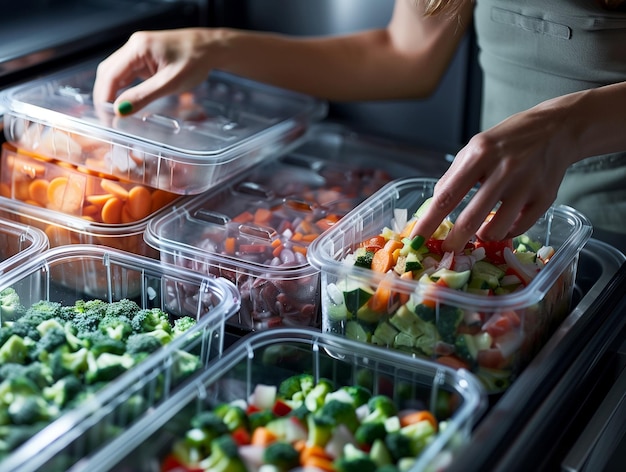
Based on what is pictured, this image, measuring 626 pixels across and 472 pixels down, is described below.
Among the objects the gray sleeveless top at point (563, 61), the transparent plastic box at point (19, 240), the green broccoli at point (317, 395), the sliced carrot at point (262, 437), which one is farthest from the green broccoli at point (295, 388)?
the gray sleeveless top at point (563, 61)

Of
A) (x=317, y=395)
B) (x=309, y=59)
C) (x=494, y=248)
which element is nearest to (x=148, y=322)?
(x=317, y=395)

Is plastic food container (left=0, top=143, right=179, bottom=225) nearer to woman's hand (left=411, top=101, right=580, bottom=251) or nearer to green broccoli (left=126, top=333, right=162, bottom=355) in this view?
green broccoli (left=126, top=333, right=162, bottom=355)

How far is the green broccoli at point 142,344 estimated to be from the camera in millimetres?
1107

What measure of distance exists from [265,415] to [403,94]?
99cm

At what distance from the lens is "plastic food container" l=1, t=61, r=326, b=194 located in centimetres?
146

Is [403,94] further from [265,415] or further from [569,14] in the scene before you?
[265,415]

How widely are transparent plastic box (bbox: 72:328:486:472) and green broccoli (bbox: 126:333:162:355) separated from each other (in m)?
0.09

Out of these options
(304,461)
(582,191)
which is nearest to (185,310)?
(304,461)

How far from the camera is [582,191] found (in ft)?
5.23

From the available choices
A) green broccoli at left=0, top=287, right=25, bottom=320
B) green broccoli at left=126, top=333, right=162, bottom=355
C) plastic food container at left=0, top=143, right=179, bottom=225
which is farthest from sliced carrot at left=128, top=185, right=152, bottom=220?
green broccoli at left=126, top=333, right=162, bottom=355

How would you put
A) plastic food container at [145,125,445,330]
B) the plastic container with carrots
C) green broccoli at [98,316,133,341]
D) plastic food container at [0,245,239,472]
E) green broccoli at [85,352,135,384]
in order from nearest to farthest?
plastic food container at [0,245,239,472], green broccoli at [85,352,135,384], green broccoli at [98,316,133,341], plastic food container at [145,125,445,330], the plastic container with carrots

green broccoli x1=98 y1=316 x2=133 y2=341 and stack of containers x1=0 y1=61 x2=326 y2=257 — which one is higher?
stack of containers x1=0 y1=61 x2=326 y2=257

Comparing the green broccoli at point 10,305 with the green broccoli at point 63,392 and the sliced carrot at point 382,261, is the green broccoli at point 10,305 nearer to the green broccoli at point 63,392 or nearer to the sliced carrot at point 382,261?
the green broccoli at point 63,392

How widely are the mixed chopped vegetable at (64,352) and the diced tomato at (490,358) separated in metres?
0.37
